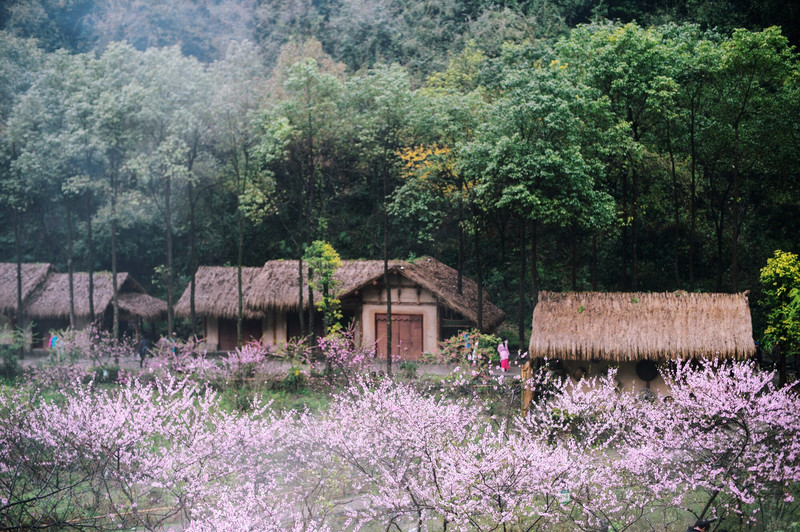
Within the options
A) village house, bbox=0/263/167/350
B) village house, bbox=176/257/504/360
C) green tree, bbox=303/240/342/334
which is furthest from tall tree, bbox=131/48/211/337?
green tree, bbox=303/240/342/334

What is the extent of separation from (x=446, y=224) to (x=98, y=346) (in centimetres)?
1290

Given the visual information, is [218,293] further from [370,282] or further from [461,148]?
[461,148]

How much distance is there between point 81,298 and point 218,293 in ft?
18.3

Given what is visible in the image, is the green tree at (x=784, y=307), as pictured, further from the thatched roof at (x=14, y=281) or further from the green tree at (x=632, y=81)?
the thatched roof at (x=14, y=281)

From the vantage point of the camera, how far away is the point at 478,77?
2666 centimetres

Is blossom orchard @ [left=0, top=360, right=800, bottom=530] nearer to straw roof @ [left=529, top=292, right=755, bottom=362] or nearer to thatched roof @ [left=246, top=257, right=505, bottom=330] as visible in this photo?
straw roof @ [left=529, top=292, right=755, bottom=362]

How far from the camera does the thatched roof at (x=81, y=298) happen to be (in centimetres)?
2708

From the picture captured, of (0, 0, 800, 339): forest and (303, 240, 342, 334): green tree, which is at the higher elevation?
(0, 0, 800, 339): forest

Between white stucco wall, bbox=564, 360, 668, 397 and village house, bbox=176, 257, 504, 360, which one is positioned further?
village house, bbox=176, 257, 504, 360

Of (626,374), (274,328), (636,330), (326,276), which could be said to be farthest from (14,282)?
(636,330)

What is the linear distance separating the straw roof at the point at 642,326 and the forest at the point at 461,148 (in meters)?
3.39

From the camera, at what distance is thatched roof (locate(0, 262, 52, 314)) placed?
27484 millimetres

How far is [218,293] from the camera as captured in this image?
1024 inches

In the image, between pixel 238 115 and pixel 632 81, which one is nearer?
pixel 632 81
